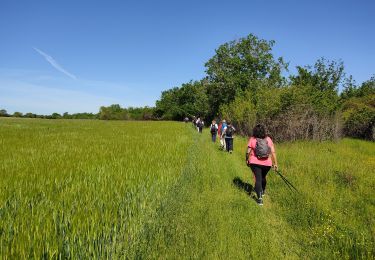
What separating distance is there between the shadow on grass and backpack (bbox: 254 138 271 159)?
1269 millimetres

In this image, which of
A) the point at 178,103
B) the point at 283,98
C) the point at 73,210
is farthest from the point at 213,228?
the point at 178,103

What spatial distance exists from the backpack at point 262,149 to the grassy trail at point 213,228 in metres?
1.18

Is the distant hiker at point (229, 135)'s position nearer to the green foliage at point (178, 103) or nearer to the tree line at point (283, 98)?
the tree line at point (283, 98)

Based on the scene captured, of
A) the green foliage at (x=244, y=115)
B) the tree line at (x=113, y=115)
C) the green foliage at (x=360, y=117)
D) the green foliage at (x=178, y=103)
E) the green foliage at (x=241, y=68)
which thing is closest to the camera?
the green foliage at (x=360, y=117)

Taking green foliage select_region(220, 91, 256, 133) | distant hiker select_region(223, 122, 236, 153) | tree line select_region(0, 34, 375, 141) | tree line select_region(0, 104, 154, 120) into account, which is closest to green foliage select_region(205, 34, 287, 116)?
tree line select_region(0, 34, 375, 141)

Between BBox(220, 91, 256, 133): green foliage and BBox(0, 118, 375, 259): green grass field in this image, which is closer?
BBox(0, 118, 375, 259): green grass field

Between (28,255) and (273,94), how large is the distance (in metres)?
25.0

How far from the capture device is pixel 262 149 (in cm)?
754

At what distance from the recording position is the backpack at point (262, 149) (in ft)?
24.7

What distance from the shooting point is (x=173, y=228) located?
525 centimetres

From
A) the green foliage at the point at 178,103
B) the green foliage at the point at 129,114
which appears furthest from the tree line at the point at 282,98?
the green foliage at the point at 129,114

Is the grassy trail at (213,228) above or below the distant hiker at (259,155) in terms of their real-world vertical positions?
below

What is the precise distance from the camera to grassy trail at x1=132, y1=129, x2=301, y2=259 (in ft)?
15.2

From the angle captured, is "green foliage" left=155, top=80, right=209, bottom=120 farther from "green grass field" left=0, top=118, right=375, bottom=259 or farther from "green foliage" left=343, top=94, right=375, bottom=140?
"green grass field" left=0, top=118, right=375, bottom=259
